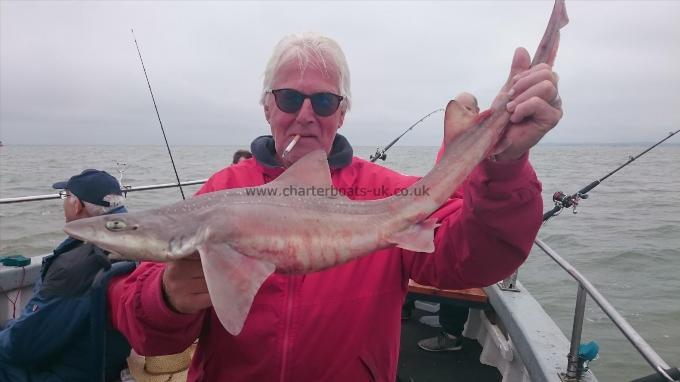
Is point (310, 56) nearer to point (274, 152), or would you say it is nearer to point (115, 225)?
point (274, 152)

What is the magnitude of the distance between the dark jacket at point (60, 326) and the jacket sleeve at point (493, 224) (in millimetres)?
2702

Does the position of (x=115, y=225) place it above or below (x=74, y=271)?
above

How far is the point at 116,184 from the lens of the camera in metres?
4.46

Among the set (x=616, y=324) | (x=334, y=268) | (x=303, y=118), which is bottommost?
(x=616, y=324)

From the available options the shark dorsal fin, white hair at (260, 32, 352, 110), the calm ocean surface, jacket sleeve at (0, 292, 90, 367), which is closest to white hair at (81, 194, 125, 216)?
jacket sleeve at (0, 292, 90, 367)

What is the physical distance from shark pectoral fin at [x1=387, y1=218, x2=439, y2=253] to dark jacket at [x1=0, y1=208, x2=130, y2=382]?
8.13 ft

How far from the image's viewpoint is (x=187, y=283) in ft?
6.49

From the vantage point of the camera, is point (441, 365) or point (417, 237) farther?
point (441, 365)

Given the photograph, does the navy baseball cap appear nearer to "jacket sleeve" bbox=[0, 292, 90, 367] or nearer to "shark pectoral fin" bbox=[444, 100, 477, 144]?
"jacket sleeve" bbox=[0, 292, 90, 367]

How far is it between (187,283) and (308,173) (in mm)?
796

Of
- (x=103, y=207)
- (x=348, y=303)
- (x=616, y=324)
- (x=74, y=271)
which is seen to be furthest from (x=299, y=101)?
(x=103, y=207)

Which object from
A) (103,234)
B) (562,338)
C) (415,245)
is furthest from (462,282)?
(562,338)

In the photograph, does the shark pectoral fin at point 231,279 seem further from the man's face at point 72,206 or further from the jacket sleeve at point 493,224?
the man's face at point 72,206

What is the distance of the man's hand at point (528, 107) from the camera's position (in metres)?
1.78
